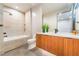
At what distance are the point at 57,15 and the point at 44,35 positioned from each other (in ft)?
1.99

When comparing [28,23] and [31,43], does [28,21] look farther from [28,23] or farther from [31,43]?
[31,43]

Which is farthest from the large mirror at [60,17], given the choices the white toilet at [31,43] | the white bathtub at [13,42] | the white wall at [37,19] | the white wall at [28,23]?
the white bathtub at [13,42]

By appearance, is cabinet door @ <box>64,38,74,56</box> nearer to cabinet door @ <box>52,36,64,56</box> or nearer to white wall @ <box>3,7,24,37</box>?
cabinet door @ <box>52,36,64,56</box>

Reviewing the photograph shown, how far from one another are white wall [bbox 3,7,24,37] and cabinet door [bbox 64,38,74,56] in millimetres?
1163

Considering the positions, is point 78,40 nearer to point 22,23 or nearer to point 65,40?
point 65,40

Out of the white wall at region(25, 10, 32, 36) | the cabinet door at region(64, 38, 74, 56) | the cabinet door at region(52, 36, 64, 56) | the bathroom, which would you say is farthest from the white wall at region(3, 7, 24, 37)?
the cabinet door at region(64, 38, 74, 56)

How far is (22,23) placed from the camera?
2.22m

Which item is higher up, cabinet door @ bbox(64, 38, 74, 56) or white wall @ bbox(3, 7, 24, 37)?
white wall @ bbox(3, 7, 24, 37)

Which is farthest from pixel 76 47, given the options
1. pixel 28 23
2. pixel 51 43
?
pixel 28 23

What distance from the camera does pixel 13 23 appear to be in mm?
2320

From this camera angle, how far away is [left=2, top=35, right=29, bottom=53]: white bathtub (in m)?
2.37

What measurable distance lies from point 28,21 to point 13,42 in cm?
87

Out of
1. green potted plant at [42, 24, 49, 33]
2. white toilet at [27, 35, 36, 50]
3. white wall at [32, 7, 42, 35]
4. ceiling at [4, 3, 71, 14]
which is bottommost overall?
white toilet at [27, 35, 36, 50]

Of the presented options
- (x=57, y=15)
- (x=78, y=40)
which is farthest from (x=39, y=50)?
(x=78, y=40)
